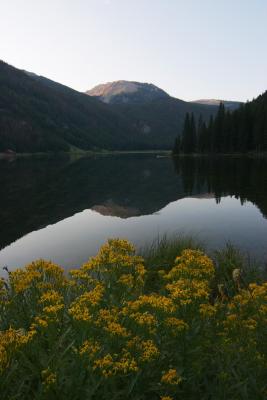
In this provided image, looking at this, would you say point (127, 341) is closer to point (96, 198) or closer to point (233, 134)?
point (96, 198)

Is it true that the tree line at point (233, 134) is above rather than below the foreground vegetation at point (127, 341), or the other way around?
above

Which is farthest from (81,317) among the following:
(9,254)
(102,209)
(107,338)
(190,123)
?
(190,123)

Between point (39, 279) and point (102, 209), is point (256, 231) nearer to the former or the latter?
point (102, 209)

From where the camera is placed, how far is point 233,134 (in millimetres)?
147625

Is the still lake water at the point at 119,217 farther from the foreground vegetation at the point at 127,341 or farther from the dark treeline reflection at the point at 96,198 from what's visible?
the foreground vegetation at the point at 127,341

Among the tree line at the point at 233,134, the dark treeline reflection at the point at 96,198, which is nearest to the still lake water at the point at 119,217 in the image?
the dark treeline reflection at the point at 96,198

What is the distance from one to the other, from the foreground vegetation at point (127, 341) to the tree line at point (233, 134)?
430 ft

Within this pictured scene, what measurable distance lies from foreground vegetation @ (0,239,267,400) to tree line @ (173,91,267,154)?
130938mm

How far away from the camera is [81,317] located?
5.22 m

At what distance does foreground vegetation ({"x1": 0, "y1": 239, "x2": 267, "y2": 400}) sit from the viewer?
4.76 meters

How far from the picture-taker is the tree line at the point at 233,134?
13425 cm

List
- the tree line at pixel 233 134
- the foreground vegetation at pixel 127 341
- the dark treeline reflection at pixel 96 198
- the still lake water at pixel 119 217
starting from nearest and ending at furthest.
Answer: the foreground vegetation at pixel 127 341, the still lake water at pixel 119 217, the dark treeline reflection at pixel 96 198, the tree line at pixel 233 134

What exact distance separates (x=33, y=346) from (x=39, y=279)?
1471mm

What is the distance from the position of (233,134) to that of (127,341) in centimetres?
15054
